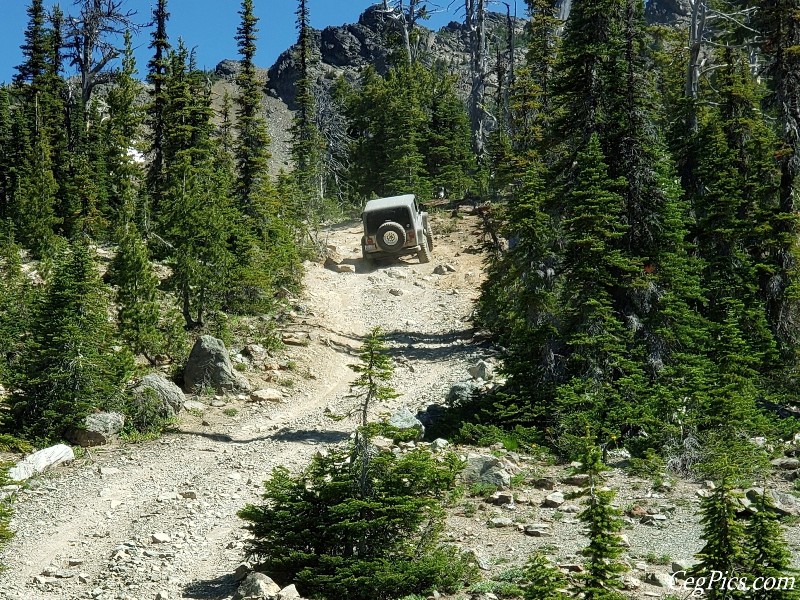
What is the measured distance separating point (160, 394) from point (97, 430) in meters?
1.87

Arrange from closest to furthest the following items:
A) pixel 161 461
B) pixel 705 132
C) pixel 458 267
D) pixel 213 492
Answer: pixel 213 492
pixel 161 461
pixel 705 132
pixel 458 267

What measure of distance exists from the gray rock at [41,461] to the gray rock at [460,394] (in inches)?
316

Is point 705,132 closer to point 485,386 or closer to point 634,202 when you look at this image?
point 634,202

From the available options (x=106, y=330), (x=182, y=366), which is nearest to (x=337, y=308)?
(x=182, y=366)

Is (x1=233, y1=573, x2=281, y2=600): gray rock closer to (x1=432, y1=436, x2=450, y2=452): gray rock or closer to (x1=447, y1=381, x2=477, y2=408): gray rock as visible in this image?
(x1=432, y1=436, x2=450, y2=452): gray rock

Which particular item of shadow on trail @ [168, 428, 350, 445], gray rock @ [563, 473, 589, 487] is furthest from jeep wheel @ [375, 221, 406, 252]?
gray rock @ [563, 473, 589, 487]

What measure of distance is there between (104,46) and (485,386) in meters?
29.7

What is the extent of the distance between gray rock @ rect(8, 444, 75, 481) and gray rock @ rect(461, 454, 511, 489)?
7.67 meters

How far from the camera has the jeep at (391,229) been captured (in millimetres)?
36188

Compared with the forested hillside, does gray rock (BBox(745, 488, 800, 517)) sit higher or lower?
lower

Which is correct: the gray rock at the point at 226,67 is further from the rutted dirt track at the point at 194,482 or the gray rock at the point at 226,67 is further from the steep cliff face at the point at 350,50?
the rutted dirt track at the point at 194,482

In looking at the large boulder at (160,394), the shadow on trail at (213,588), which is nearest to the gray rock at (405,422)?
the large boulder at (160,394)

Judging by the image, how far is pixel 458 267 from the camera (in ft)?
122

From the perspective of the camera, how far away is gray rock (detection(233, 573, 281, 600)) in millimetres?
10211
